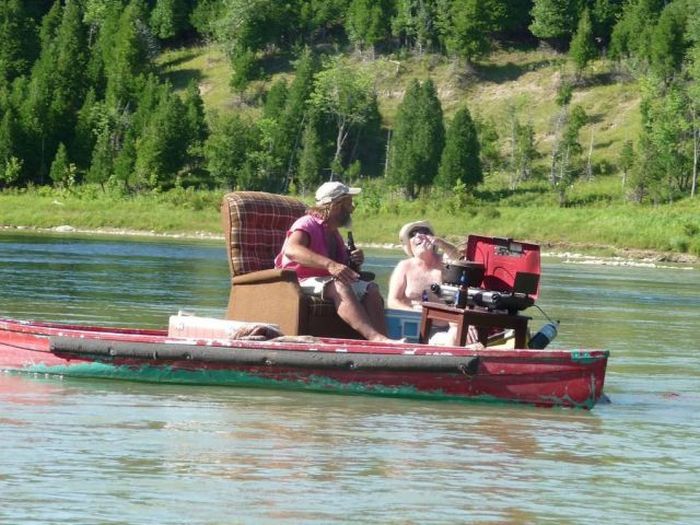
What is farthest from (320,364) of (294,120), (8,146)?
(294,120)

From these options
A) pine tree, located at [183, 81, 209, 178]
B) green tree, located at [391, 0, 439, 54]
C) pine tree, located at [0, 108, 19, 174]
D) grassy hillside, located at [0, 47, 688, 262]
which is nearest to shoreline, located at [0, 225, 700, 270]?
grassy hillside, located at [0, 47, 688, 262]

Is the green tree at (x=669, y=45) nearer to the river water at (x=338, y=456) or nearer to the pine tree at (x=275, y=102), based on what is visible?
the pine tree at (x=275, y=102)

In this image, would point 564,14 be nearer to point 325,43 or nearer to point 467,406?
point 325,43

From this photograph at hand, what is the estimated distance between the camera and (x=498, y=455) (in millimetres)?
10531

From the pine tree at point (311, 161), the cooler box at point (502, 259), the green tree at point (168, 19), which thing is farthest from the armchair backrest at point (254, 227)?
the green tree at point (168, 19)

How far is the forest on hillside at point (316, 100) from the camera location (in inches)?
2933

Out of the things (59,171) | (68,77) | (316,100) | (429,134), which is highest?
(68,77)

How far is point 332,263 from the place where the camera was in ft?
41.8

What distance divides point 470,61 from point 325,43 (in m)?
14.3

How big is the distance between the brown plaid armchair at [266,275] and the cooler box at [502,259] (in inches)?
46.7

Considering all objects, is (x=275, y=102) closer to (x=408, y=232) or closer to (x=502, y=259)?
(x=408, y=232)

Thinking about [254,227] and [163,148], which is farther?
[163,148]

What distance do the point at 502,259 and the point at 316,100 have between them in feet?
238

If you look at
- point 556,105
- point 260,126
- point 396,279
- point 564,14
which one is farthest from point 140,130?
point 396,279
